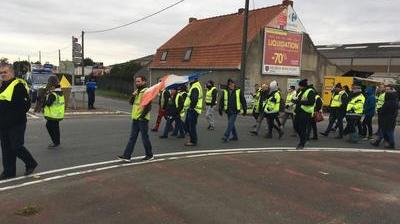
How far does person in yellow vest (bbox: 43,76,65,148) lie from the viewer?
1091 centimetres

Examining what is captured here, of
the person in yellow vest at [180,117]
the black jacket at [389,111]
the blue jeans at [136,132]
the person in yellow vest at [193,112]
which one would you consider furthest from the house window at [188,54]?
the blue jeans at [136,132]

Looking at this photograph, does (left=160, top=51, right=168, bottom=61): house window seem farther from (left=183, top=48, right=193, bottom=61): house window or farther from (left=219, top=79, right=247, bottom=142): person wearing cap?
(left=219, top=79, right=247, bottom=142): person wearing cap

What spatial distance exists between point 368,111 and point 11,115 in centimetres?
1066

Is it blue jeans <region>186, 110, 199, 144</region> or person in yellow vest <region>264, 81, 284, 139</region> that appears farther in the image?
person in yellow vest <region>264, 81, 284, 139</region>

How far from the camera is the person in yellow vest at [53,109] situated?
1091cm

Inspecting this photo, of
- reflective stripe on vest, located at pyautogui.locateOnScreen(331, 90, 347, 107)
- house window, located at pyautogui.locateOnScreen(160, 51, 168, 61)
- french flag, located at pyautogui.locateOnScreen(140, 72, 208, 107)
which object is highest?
house window, located at pyautogui.locateOnScreen(160, 51, 168, 61)

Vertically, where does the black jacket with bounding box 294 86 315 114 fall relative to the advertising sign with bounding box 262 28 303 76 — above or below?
below

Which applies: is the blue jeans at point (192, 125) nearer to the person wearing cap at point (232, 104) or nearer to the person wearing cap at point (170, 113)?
the person wearing cap at point (232, 104)

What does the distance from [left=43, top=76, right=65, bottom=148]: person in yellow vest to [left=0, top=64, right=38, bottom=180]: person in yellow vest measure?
3.00 metres

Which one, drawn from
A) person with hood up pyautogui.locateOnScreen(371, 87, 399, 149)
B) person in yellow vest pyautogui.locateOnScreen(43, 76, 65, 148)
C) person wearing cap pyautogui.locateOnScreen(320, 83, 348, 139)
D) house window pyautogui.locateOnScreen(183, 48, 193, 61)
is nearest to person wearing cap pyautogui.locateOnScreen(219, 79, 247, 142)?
person wearing cap pyautogui.locateOnScreen(320, 83, 348, 139)

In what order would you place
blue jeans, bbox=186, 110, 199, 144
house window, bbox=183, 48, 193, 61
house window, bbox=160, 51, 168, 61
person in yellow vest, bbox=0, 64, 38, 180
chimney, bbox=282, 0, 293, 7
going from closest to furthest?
1. person in yellow vest, bbox=0, 64, 38, 180
2. blue jeans, bbox=186, 110, 199, 144
3. chimney, bbox=282, 0, 293, 7
4. house window, bbox=183, 48, 193, 61
5. house window, bbox=160, 51, 168, 61

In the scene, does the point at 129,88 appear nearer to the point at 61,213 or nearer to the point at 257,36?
the point at 257,36

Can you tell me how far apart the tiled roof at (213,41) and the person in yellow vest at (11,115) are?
2325 centimetres

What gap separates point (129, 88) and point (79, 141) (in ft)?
140
